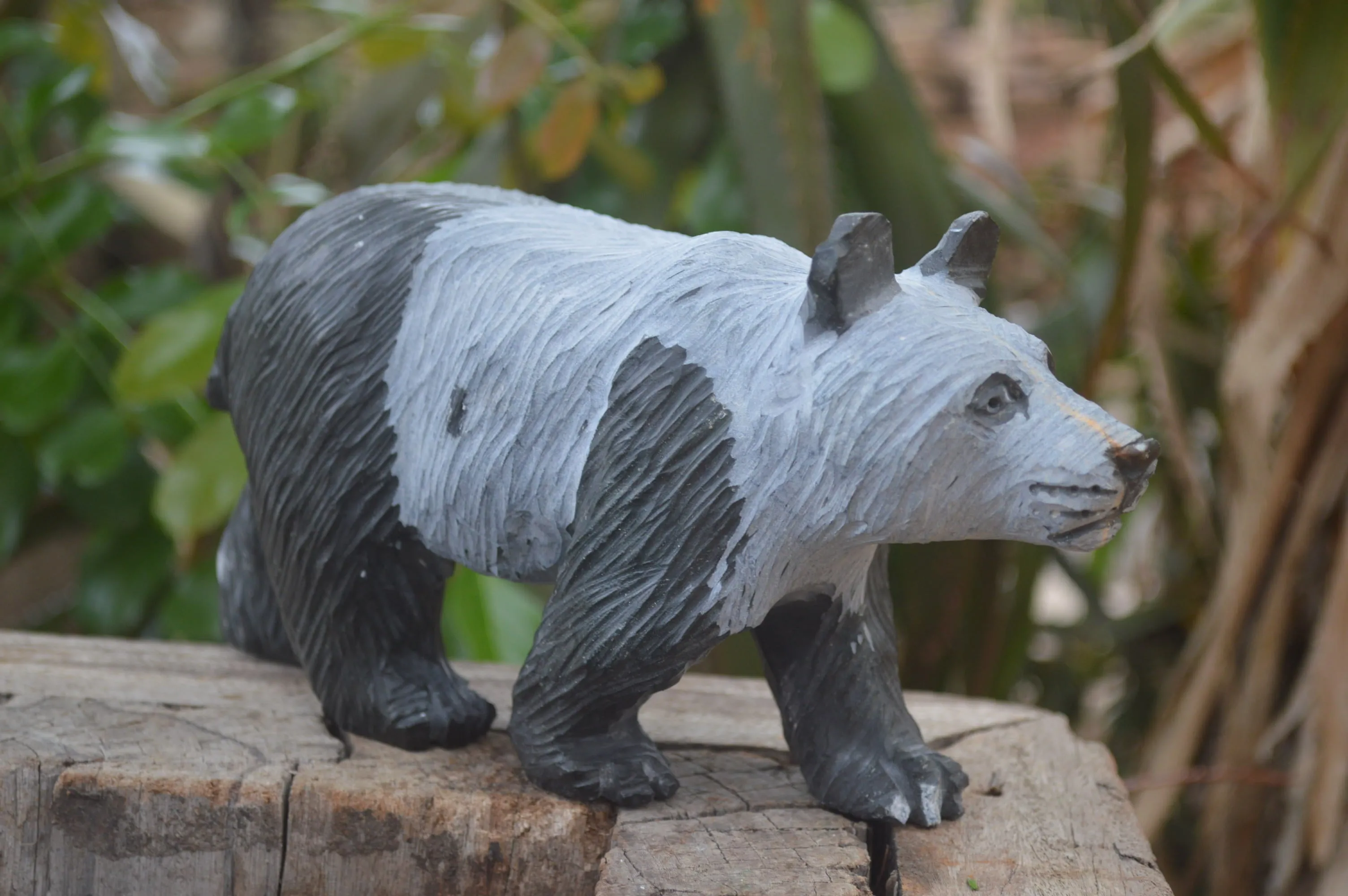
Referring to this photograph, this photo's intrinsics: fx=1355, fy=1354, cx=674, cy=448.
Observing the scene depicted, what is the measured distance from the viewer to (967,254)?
88cm

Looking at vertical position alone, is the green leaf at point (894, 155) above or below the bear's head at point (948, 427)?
above

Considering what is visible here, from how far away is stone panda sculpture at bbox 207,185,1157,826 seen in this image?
795mm

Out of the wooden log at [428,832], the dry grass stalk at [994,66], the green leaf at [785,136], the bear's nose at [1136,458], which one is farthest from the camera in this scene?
the dry grass stalk at [994,66]

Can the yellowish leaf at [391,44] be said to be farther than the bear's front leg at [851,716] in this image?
Yes

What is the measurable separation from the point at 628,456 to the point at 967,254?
0.26 metres

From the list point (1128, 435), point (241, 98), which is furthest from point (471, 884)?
point (241, 98)

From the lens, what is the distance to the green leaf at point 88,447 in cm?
145

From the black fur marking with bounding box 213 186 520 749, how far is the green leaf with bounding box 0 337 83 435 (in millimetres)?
506

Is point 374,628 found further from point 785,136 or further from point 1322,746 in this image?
point 1322,746

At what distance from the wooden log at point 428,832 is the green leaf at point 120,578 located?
0.62 m

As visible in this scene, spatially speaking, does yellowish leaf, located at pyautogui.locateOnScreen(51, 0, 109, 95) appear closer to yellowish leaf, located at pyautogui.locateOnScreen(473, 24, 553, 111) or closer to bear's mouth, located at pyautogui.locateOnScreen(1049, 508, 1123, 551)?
yellowish leaf, located at pyautogui.locateOnScreen(473, 24, 553, 111)

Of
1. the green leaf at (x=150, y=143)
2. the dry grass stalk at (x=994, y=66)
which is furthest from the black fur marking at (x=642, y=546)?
the dry grass stalk at (x=994, y=66)

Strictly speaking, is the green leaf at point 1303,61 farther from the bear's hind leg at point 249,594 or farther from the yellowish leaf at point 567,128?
the bear's hind leg at point 249,594

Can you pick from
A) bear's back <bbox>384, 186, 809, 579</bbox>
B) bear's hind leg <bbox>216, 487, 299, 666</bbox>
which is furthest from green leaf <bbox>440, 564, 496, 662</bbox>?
bear's back <bbox>384, 186, 809, 579</bbox>
